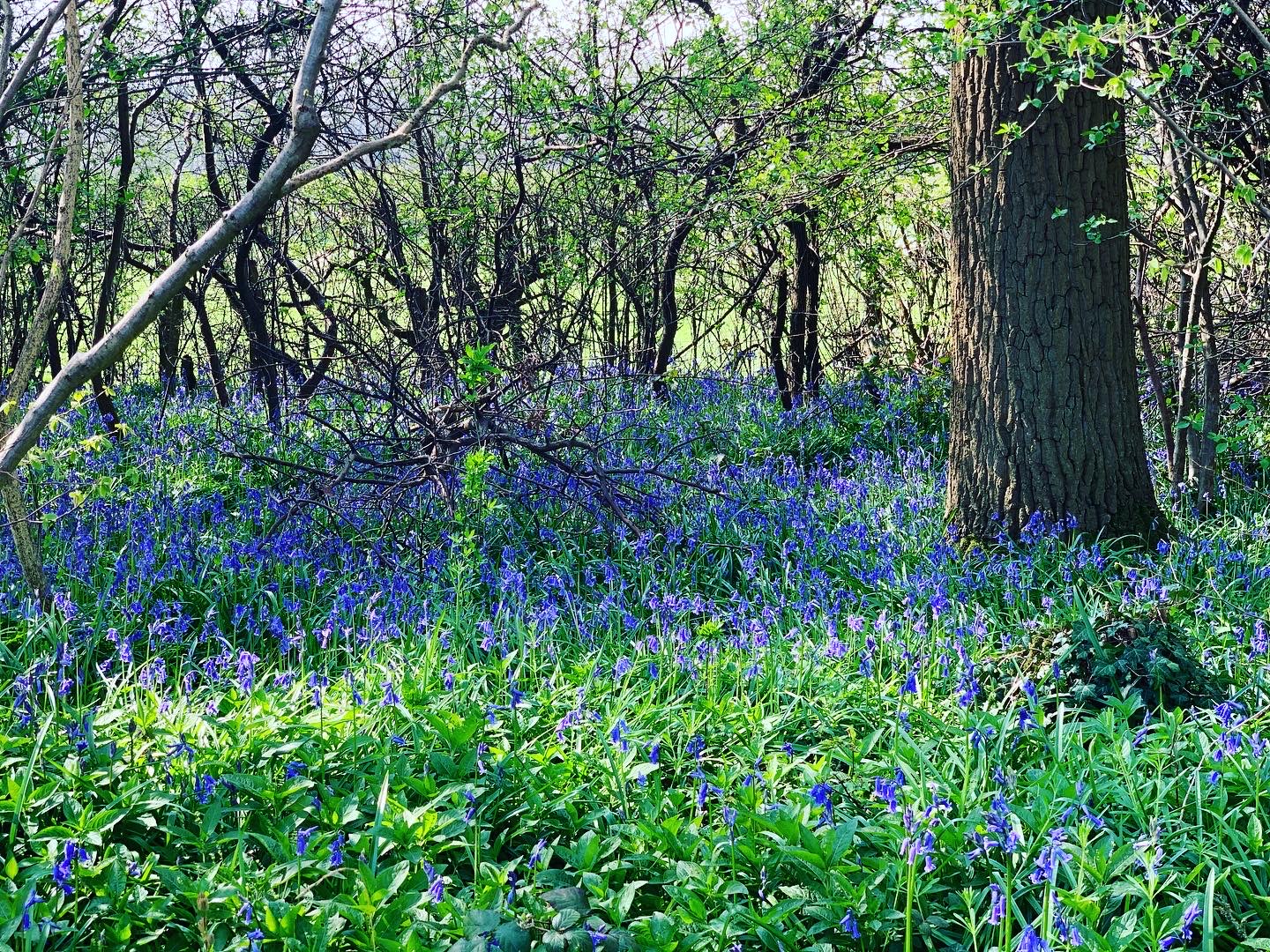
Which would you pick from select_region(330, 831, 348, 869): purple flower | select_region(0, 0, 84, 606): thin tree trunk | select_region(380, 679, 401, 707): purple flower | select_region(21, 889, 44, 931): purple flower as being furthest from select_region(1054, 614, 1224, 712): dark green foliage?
select_region(0, 0, 84, 606): thin tree trunk

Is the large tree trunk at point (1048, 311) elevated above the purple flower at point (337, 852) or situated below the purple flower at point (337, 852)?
above

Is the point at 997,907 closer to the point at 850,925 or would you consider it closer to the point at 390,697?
the point at 850,925

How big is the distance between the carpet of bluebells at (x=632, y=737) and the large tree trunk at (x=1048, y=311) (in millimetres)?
271

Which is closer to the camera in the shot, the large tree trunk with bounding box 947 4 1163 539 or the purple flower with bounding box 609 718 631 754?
the purple flower with bounding box 609 718 631 754

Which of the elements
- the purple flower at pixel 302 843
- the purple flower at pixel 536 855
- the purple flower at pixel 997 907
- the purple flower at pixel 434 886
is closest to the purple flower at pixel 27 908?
the purple flower at pixel 302 843

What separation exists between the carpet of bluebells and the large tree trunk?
0.27 metres

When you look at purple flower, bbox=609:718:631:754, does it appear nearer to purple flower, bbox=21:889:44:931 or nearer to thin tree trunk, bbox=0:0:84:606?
purple flower, bbox=21:889:44:931

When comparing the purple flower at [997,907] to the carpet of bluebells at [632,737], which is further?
the carpet of bluebells at [632,737]

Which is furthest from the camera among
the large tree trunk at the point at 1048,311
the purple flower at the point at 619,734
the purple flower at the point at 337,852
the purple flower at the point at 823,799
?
the large tree trunk at the point at 1048,311

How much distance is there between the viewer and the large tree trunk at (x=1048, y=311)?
16.1ft

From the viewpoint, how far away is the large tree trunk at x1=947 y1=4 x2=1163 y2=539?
16.1 feet

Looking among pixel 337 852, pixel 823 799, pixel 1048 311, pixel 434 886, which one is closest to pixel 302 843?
pixel 337 852

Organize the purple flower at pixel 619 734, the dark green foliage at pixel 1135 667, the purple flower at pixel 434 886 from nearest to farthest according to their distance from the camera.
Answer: the purple flower at pixel 434 886 → the purple flower at pixel 619 734 → the dark green foliage at pixel 1135 667

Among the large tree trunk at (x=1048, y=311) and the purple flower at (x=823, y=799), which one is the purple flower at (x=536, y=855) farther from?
the large tree trunk at (x=1048, y=311)
